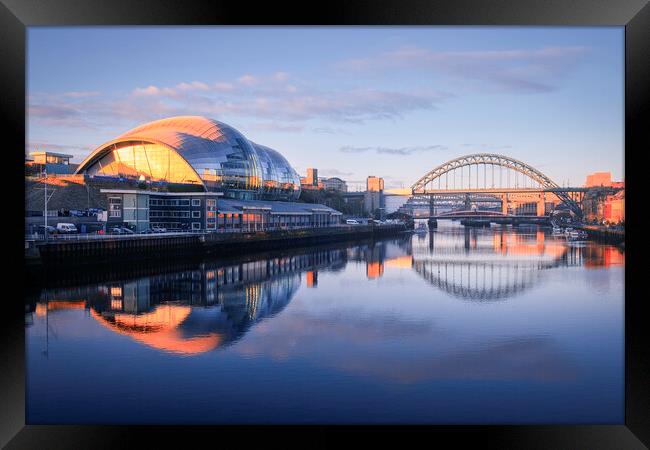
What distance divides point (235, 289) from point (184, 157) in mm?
21594

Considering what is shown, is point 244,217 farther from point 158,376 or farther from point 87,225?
point 158,376

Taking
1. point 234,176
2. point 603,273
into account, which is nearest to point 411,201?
point 234,176

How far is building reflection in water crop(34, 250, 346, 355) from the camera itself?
12.1m

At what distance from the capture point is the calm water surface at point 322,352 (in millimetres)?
8031

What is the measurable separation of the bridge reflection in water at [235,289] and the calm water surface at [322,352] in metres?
0.08

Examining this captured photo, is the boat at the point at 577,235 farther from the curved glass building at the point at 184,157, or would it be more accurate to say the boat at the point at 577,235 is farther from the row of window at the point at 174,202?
the row of window at the point at 174,202

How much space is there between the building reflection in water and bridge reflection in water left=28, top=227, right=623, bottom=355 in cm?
2

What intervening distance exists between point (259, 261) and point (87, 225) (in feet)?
25.7

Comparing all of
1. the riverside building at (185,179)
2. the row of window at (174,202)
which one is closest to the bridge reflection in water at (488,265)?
the riverside building at (185,179)

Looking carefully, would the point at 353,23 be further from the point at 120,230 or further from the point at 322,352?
the point at 120,230

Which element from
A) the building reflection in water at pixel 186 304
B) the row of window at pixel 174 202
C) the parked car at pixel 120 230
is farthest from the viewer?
the row of window at pixel 174 202

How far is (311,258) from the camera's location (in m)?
32.0

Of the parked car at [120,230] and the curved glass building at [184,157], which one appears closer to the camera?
the parked car at [120,230]

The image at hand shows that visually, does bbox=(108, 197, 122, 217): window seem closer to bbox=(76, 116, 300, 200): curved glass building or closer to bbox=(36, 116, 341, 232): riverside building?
bbox=(36, 116, 341, 232): riverside building
